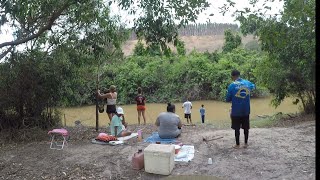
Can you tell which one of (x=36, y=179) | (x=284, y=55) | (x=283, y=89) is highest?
(x=284, y=55)

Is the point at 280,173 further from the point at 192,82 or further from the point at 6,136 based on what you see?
the point at 192,82

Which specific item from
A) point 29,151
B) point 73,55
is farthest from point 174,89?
point 29,151

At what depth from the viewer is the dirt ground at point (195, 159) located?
575cm

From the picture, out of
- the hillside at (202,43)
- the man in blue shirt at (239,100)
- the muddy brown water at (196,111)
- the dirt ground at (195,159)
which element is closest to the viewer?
the dirt ground at (195,159)

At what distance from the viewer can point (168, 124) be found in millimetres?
7844

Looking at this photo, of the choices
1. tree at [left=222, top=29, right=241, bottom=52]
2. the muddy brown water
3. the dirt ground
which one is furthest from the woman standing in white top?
tree at [left=222, top=29, right=241, bottom=52]

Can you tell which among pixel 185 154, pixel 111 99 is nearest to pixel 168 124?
pixel 185 154

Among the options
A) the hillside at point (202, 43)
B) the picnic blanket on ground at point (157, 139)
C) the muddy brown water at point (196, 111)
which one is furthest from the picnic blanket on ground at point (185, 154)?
the hillside at point (202, 43)

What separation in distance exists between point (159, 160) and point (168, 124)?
207 centimetres

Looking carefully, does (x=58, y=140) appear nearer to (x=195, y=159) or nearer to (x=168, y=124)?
(x=168, y=124)

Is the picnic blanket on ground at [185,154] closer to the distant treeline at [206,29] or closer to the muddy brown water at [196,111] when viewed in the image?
the muddy brown water at [196,111]

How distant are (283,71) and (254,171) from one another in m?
6.84

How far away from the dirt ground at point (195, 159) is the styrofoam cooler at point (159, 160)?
0.36 ft

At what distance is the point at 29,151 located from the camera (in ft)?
25.6
